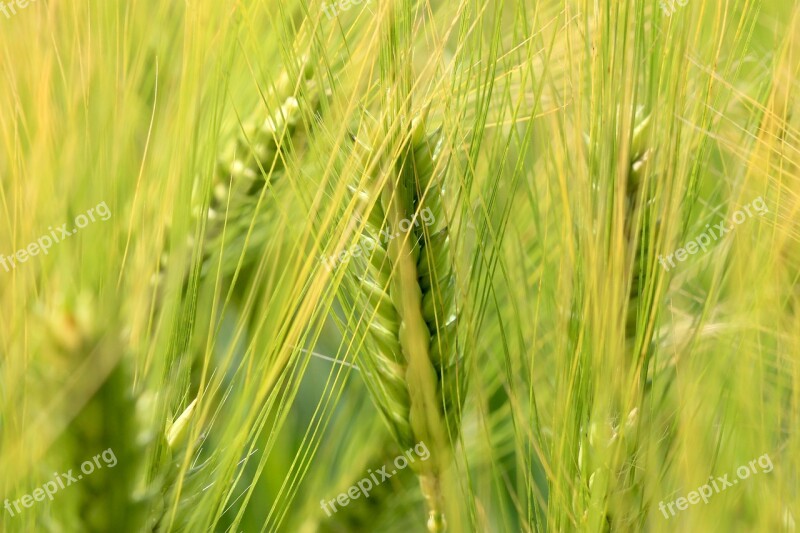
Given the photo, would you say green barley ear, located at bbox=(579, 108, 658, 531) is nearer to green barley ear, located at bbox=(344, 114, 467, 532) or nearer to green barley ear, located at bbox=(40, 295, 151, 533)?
green barley ear, located at bbox=(344, 114, 467, 532)

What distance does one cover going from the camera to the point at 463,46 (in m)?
0.44

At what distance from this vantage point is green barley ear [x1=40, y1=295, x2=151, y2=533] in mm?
363

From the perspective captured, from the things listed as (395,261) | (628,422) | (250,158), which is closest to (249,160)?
(250,158)

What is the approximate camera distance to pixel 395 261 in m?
0.46

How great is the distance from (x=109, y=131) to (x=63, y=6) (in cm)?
7

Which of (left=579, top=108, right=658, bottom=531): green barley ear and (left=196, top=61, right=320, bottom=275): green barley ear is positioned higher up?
(left=196, top=61, right=320, bottom=275): green barley ear

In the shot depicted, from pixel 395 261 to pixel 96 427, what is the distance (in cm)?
17

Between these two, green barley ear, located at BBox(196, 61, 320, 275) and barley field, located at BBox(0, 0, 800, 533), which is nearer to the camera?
barley field, located at BBox(0, 0, 800, 533)

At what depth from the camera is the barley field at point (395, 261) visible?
0.38 meters

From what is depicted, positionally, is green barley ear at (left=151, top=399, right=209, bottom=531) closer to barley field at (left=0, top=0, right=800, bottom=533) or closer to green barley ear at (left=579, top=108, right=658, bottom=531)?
barley field at (left=0, top=0, right=800, bottom=533)

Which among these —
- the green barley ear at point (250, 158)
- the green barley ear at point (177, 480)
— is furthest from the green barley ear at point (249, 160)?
the green barley ear at point (177, 480)

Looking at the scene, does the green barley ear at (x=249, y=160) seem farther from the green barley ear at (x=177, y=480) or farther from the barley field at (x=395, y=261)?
the green barley ear at (x=177, y=480)

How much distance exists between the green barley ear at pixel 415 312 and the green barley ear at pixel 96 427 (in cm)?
13

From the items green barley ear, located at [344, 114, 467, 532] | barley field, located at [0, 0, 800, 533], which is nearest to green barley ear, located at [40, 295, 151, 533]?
barley field, located at [0, 0, 800, 533]
